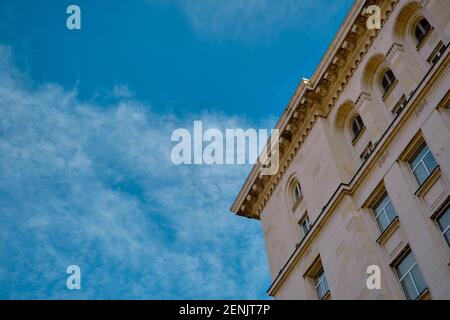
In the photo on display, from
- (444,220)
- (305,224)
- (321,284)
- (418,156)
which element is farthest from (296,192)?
(444,220)

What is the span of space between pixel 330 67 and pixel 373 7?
3542 mm

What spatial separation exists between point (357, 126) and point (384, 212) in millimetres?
5829

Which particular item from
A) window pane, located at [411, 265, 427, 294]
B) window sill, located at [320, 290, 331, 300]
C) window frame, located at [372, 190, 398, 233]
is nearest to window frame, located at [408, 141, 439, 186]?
window frame, located at [372, 190, 398, 233]

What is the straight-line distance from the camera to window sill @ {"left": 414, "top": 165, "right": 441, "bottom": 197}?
22.2 m

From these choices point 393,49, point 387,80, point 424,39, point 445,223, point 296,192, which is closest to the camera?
point 445,223

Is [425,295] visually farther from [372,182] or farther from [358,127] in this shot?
[358,127]

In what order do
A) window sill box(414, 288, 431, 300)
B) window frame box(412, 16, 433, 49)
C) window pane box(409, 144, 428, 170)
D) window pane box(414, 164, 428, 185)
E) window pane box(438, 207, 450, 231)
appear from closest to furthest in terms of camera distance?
window sill box(414, 288, 431, 300) < window pane box(438, 207, 450, 231) < window pane box(414, 164, 428, 185) < window pane box(409, 144, 428, 170) < window frame box(412, 16, 433, 49)

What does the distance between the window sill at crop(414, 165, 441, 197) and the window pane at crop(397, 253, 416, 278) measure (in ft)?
7.29

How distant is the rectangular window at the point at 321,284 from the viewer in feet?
89.5

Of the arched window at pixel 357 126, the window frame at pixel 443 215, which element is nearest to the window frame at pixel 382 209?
the window frame at pixel 443 215

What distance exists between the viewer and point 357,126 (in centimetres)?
2978

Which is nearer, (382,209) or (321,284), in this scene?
(382,209)

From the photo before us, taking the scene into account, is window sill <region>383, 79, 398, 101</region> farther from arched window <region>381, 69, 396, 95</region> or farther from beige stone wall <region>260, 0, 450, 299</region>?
beige stone wall <region>260, 0, 450, 299</region>

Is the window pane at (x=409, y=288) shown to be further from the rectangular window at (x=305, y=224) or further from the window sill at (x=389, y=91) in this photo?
the window sill at (x=389, y=91)
